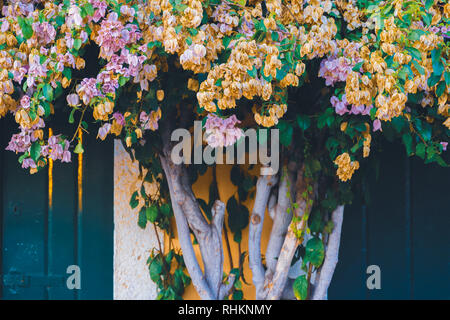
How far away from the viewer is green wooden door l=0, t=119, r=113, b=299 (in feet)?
10.9

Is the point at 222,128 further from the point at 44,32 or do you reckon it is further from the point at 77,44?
the point at 44,32

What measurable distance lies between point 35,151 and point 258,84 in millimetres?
1026

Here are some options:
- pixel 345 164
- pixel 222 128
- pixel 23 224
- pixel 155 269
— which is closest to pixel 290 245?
pixel 345 164

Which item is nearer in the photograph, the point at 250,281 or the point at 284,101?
the point at 284,101

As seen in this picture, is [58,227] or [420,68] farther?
[58,227]

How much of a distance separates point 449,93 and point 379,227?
4.19 feet

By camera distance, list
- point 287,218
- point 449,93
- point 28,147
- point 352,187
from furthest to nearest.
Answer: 1. point 352,187
2. point 287,218
3. point 28,147
4. point 449,93

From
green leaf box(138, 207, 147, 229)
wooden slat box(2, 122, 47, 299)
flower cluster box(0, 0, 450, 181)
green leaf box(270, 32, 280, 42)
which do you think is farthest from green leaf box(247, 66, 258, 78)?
wooden slat box(2, 122, 47, 299)

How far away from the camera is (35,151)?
2354 mm

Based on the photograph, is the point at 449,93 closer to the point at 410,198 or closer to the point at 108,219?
the point at 410,198
